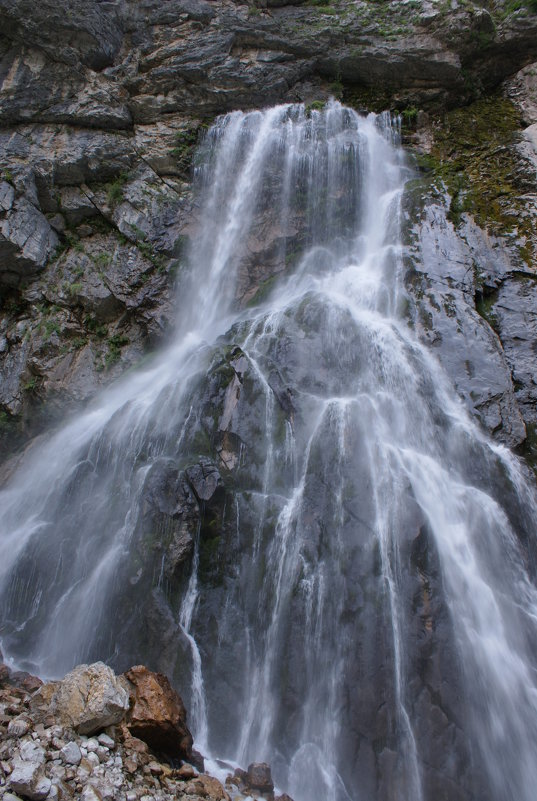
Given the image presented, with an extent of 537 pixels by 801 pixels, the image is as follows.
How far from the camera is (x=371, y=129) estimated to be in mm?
15328

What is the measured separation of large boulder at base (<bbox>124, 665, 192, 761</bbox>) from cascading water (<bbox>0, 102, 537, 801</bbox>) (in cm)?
127

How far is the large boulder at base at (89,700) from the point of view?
4.41 meters

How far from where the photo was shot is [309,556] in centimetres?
721

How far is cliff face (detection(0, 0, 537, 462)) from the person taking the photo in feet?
41.9

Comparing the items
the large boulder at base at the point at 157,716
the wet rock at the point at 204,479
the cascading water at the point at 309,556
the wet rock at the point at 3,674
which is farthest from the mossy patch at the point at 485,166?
the wet rock at the point at 3,674

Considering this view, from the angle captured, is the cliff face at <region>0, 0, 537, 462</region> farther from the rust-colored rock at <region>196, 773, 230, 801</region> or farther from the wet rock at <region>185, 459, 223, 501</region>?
the rust-colored rock at <region>196, 773, 230, 801</region>

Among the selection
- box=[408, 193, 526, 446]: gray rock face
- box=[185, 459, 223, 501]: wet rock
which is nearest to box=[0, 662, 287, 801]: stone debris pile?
box=[185, 459, 223, 501]: wet rock

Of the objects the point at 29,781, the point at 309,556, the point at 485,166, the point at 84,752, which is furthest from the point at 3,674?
the point at 485,166

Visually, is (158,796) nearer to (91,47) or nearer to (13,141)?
(13,141)

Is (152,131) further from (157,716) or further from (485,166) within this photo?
(157,716)

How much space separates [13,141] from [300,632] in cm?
1568

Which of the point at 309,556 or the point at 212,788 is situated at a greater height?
the point at 309,556

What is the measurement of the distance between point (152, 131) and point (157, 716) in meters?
16.5

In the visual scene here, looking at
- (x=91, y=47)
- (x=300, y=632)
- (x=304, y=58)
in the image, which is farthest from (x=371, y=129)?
(x=300, y=632)
